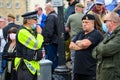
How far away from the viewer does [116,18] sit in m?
7.04

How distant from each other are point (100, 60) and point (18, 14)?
85.1m

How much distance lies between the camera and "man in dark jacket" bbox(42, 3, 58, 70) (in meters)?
11.7

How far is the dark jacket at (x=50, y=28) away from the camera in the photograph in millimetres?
11648

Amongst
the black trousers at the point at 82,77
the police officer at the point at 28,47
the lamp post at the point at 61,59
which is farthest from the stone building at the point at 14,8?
the black trousers at the point at 82,77

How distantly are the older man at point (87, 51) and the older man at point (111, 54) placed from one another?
0.80m

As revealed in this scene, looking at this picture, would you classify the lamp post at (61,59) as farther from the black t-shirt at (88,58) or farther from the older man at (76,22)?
the black t-shirt at (88,58)

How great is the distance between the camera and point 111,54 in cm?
677

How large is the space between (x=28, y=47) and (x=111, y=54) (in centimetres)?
272

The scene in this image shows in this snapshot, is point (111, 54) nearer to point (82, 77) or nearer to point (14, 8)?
point (82, 77)

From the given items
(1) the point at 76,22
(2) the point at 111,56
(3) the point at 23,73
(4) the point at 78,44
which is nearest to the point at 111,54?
(2) the point at 111,56

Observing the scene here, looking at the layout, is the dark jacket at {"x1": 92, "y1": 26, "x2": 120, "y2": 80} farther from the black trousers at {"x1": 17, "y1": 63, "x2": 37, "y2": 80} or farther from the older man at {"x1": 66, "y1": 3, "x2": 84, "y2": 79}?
the older man at {"x1": 66, "y1": 3, "x2": 84, "y2": 79}

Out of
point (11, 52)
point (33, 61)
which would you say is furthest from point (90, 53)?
point (11, 52)

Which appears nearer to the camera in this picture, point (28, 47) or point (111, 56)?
point (111, 56)

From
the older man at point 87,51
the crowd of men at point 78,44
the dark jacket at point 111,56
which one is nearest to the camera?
the dark jacket at point 111,56
